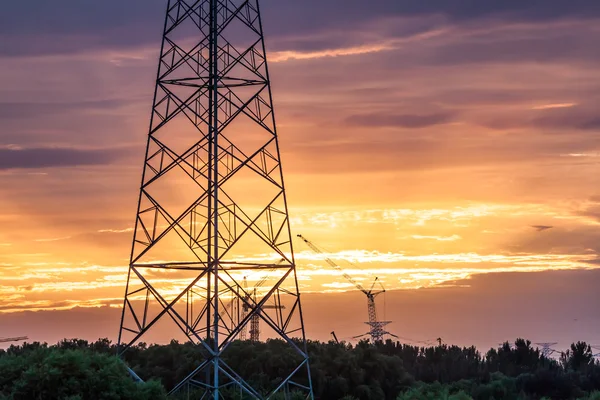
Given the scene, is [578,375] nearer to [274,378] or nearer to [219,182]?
[274,378]

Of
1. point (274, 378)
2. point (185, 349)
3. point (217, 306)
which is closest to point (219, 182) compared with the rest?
point (217, 306)

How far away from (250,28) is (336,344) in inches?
2048

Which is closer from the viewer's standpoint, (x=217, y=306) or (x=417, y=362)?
(x=217, y=306)

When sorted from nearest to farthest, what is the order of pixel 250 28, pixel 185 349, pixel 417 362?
pixel 250 28 → pixel 185 349 → pixel 417 362

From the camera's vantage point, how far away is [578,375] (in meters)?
93.6

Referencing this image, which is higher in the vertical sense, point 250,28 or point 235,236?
point 250,28

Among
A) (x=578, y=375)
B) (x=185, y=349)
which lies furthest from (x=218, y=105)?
(x=578, y=375)

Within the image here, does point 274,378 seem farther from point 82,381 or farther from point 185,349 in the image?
point 82,381

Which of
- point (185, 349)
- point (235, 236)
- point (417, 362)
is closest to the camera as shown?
point (235, 236)

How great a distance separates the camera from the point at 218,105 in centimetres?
4628

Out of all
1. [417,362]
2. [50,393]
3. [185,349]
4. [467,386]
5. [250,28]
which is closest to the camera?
[50,393]

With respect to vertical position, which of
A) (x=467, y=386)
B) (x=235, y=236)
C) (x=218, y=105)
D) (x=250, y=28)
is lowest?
(x=467, y=386)

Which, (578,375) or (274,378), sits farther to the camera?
(578,375)

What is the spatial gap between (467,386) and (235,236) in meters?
46.5
